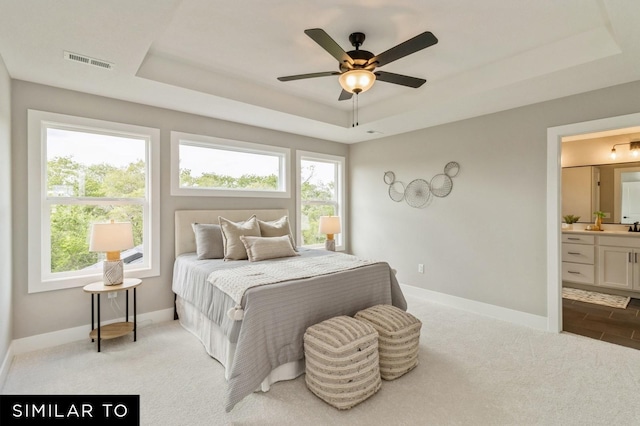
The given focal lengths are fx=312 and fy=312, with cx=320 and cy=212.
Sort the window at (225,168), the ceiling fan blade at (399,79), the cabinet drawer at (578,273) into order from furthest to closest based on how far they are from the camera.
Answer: the cabinet drawer at (578,273)
the window at (225,168)
the ceiling fan blade at (399,79)

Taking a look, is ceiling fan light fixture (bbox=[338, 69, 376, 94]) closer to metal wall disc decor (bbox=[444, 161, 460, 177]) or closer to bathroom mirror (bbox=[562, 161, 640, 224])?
metal wall disc decor (bbox=[444, 161, 460, 177])

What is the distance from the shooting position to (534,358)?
107 inches

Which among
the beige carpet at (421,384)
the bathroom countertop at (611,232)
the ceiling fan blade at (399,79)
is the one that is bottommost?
the beige carpet at (421,384)

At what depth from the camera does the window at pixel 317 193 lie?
5.03 meters

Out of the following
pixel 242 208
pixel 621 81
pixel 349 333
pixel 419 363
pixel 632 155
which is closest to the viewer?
pixel 349 333

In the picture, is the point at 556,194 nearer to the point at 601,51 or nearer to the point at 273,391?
the point at 601,51

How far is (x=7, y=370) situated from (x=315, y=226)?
3.80 meters

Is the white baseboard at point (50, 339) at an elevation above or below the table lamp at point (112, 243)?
below

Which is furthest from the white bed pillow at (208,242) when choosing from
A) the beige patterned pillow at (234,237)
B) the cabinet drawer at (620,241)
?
the cabinet drawer at (620,241)

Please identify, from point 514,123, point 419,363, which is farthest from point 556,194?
point 419,363

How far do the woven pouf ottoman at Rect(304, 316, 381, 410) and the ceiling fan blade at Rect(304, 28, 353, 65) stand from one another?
1910 millimetres

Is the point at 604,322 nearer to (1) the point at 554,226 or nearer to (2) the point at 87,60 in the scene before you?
(1) the point at 554,226

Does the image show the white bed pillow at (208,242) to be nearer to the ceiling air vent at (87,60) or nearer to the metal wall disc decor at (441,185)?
the ceiling air vent at (87,60)

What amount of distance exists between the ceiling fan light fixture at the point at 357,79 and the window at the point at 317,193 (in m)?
2.52
